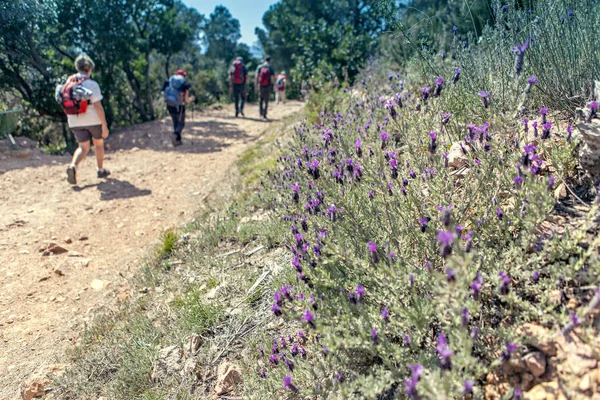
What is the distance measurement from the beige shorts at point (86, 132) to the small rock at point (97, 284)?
10.4 ft

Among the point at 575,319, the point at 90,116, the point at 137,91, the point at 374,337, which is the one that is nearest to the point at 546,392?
the point at 575,319

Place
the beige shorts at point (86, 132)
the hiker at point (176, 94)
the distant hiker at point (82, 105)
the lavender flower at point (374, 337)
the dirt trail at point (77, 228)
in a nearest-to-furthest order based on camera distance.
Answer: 1. the lavender flower at point (374, 337)
2. the dirt trail at point (77, 228)
3. the distant hiker at point (82, 105)
4. the beige shorts at point (86, 132)
5. the hiker at point (176, 94)

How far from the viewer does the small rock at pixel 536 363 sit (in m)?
1.49

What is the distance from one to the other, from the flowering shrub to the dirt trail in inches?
81.7

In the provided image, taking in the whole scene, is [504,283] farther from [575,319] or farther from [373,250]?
[373,250]

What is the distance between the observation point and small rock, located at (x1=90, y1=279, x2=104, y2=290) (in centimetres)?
385

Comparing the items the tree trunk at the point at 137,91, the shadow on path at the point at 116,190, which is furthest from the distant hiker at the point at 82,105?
the tree trunk at the point at 137,91

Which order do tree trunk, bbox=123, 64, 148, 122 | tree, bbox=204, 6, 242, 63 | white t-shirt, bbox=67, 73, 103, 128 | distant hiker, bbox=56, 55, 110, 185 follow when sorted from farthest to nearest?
tree, bbox=204, 6, 242, 63 → tree trunk, bbox=123, 64, 148, 122 → white t-shirt, bbox=67, 73, 103, 128 → distant hiker, bbox=56, 55, 110, 185

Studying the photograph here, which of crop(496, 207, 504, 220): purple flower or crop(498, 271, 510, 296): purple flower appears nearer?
crop(498, 271, 510, 296): purple flower

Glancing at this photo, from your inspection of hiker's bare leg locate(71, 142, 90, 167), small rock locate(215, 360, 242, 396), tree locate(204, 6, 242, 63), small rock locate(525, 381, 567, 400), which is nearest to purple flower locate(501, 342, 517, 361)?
small rock locate(525, 381, 567, 400)

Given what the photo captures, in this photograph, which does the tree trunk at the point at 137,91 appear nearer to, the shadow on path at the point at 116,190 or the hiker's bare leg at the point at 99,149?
the hiker's bare leg at the point at 99,149

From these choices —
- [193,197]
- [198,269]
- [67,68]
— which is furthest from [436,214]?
[67,68]

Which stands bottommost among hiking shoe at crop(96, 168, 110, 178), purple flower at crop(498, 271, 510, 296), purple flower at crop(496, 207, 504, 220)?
hiking shoe at crop(96, 168, 110, 178)

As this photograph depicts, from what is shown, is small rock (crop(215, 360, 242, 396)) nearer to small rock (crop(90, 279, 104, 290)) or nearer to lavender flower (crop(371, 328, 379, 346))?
lavender flower (crop(371, 328, 379, 346))
